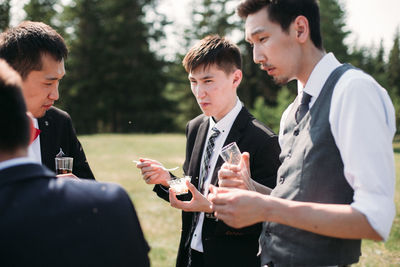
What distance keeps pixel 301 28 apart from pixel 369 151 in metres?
0.94

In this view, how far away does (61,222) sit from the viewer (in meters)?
1.60

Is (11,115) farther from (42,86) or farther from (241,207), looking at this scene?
(42,86)

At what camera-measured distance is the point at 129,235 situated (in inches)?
69.6

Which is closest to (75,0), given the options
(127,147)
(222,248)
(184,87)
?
(184,87)

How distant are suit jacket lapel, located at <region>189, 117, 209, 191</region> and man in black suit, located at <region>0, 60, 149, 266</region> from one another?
6.00 ft

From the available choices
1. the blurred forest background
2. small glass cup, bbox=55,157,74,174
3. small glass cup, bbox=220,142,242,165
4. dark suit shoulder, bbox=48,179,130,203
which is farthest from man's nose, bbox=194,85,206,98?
the blurred forest background

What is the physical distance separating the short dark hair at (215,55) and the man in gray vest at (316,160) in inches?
45.2

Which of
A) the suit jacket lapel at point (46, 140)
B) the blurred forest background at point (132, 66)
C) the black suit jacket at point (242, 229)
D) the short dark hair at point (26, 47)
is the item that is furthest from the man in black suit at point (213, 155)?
the blurred forest background at point (132, 66)

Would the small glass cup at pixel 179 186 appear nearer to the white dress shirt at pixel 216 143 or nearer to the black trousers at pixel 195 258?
the white dress shirt at pixel 216 143

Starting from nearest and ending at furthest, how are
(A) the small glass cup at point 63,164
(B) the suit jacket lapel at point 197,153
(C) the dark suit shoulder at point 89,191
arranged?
(C) the dark suit shoulder at point 89,191
(A) the small glass cup at point 63,164
(B) the suit jacket lapel at point 197,153

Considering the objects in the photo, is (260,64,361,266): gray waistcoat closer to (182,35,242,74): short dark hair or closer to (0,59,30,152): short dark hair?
(0,59,30,152): short dark hair

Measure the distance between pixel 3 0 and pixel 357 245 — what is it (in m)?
15.0

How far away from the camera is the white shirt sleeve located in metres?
1.80

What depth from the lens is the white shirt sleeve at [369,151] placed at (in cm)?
180
